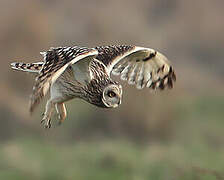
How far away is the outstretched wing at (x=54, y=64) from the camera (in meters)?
6.61

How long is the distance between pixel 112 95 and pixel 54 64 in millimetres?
611

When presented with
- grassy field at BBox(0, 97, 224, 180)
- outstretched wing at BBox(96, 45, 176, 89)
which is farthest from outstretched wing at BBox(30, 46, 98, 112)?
grassy field at BBox(0, 97, 224, 180)

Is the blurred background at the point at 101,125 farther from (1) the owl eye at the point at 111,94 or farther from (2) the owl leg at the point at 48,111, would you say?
(1) the owl eye at the point at 111,94

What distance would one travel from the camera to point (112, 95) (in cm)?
735

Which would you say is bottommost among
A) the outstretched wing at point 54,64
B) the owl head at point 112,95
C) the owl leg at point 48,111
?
the owl leg at point 48,111

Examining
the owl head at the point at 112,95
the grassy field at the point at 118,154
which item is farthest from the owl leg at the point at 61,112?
the grassy field at the point at 118,154

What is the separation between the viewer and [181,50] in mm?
29672

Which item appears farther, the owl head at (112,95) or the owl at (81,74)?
the owl head at (112,95)

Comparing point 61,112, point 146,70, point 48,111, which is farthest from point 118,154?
point 48,111

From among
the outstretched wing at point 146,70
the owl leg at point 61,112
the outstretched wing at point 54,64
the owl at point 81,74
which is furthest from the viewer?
the outstretched wing at point 146,70

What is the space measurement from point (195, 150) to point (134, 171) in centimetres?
236

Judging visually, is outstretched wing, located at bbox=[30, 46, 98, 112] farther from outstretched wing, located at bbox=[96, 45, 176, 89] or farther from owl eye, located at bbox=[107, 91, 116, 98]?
outstretched wing, located at bbox=[96, 45, 176, 89]
